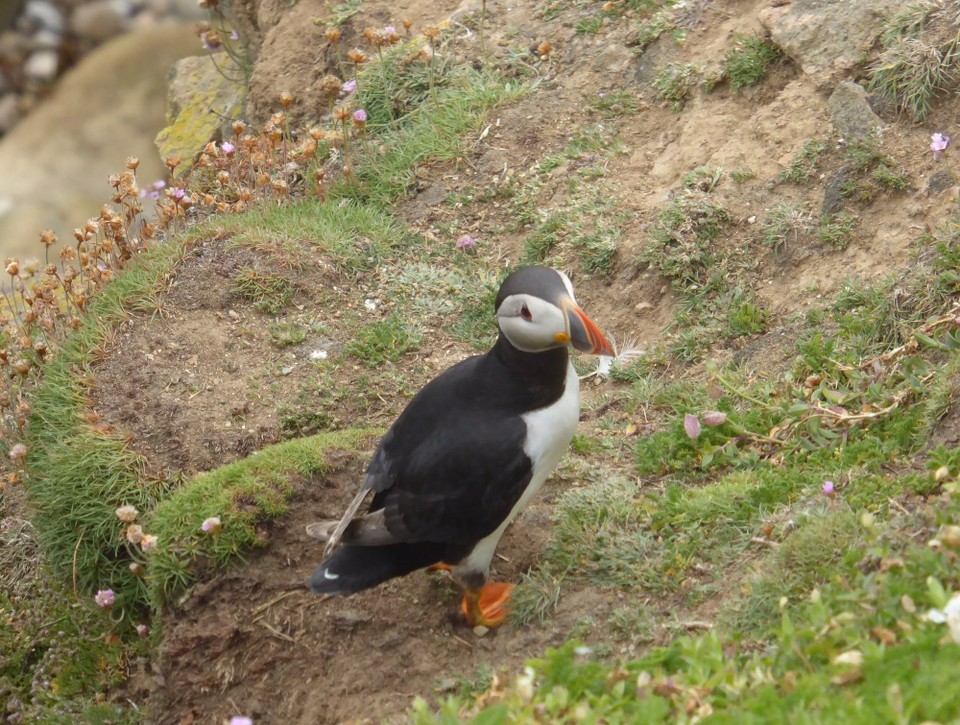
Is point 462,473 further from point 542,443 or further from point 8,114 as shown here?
point 8,114

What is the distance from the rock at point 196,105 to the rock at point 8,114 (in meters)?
7.17

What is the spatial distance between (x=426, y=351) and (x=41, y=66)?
1265 centimetres

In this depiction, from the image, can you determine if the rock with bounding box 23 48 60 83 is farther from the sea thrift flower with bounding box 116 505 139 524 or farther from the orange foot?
the orange foot

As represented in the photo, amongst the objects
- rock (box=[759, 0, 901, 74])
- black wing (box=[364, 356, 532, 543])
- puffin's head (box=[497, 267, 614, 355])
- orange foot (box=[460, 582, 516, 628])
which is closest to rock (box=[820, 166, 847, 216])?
rock (box=[759, 0, 901, 74])

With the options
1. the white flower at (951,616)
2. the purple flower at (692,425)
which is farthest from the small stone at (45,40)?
the white flower at (951,616)

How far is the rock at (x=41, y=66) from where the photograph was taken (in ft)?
53.3

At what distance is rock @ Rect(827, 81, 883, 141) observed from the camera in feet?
17.7

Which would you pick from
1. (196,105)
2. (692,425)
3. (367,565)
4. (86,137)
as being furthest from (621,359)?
(86,137)

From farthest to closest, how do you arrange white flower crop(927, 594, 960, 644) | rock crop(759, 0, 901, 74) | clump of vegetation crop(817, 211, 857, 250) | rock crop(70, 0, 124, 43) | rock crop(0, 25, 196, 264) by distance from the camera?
rock crop(70, 0, 124, 43)
rock crop(0, 25, 196, 264)
rock crop(759, 0, 901, 74)
clump of vegetation crop(817, 211, 857, 250)
white flower crop(927, 594, 960, 644)

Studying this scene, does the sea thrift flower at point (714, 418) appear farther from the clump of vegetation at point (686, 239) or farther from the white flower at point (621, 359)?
the clump of vegetation at point (686, 239)

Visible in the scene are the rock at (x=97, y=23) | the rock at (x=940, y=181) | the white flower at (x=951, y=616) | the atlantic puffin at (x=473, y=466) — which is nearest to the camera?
the white flower at (x=951, y=616)

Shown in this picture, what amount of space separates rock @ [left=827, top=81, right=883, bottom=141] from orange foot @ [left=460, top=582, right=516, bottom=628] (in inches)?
110

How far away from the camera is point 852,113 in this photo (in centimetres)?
545

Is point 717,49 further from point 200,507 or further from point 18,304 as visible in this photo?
point 18,304
